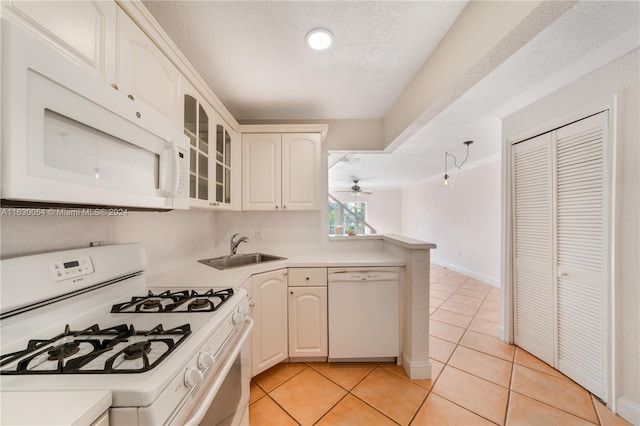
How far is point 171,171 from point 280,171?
4.04ft

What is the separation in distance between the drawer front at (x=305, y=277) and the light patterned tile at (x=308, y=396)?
2.28ft

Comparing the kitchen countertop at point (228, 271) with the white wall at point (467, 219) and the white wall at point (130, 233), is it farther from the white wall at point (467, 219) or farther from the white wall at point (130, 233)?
the white wall at point (467, 219)

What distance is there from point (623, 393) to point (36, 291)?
9.74ft

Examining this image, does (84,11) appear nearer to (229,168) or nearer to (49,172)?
(49,172)

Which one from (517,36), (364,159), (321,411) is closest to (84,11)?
(517,36)

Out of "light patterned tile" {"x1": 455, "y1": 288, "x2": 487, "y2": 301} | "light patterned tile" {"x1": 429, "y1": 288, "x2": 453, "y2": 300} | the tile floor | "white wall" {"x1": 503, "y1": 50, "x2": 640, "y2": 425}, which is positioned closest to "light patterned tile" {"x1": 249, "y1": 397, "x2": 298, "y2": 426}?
the tile floor

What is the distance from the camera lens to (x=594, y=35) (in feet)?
4.27

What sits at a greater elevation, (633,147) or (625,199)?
(633,147)

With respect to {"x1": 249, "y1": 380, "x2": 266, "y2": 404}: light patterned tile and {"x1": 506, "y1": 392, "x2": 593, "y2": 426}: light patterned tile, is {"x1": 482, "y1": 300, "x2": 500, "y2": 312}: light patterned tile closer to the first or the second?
{"x1": 506, "y1": 392, "x2": 593, "y2": 426}: light patterned tile

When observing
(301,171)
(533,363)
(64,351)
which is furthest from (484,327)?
(64,351)

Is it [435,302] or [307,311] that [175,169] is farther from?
[435,302]

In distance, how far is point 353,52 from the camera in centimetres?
148

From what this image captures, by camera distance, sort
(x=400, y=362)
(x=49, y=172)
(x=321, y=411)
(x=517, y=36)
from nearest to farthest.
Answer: (x=49, y=172) < (x=517, y=36) < (x=321, y=411) < (x=400, y=362)

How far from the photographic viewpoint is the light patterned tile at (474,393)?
4.76 feet
